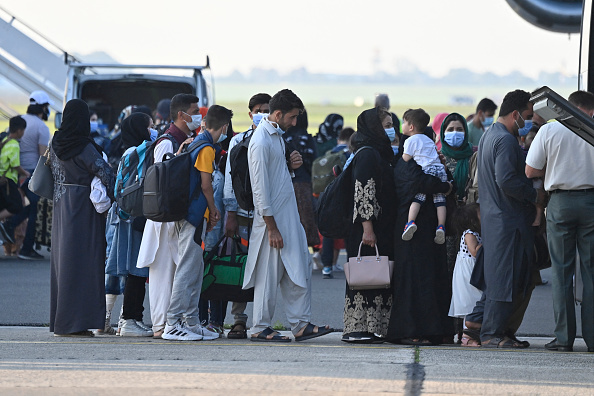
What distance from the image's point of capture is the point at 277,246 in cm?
775

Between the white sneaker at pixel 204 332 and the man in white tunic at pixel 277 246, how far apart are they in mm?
311

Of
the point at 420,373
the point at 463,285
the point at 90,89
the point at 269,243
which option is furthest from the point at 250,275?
the point at 90,89

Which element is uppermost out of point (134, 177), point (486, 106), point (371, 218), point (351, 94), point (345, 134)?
point (351, 94)

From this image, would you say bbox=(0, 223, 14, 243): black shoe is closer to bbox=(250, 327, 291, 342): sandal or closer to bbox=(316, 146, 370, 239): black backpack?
bbox=(250, 327, 291, 342): sandal

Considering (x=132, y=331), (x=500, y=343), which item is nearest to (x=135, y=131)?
(x=132, y=331)

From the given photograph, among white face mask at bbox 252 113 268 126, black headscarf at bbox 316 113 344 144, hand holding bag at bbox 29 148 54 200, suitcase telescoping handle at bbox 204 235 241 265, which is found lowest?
suitcase telescoping handle at bbox 204 235 241 265

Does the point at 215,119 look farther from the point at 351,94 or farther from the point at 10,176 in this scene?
the point at 351,94

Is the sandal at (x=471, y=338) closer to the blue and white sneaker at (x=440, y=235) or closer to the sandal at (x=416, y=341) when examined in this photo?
the sandal at (x=416, y=341)

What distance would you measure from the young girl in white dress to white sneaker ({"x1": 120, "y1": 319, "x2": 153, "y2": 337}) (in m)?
2.21

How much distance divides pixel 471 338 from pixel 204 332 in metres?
1.89

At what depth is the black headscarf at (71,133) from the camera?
8117 millimetres

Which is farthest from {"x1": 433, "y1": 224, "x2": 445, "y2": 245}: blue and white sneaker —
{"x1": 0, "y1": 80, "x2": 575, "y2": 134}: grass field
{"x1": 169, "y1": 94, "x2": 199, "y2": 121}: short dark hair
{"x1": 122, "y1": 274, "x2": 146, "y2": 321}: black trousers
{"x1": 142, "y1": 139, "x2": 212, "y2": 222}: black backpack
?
{"x1": 0, "y1": 80, "x2": 575, "y2": 134}: grass field

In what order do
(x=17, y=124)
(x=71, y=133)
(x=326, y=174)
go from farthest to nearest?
(x=17, y=124) → (x=326, y=174) → (x=71, y=133)

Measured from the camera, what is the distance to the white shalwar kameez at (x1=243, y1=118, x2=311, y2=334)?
7.80 meters
